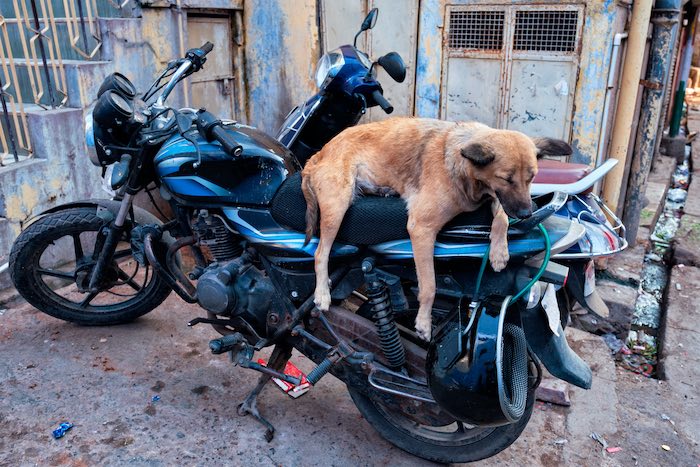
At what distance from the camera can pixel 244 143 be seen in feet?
9.19

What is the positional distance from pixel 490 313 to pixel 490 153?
623mm

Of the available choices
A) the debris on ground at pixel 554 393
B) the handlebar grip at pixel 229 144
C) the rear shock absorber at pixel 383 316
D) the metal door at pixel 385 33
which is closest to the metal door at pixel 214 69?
the metal door at pixel 385 33

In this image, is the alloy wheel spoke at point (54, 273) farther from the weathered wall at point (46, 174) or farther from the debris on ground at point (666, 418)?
the debris on ground at point (666, 418)

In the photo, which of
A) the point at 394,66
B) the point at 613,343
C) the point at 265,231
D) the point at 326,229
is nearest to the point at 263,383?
the point at 265,231

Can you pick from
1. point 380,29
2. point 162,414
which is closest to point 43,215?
point 162,414

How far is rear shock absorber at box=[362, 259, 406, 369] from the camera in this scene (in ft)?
8.48

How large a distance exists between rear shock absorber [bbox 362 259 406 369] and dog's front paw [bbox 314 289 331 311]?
0.19 metres

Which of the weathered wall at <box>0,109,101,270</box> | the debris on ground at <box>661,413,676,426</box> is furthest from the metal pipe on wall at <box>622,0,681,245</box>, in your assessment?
the weathered wall at <box>0,109,101,270</box>

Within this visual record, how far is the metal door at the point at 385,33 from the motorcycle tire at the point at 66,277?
2.89 metres

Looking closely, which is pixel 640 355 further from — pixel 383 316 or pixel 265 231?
pixel 265 231

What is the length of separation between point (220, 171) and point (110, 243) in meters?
1.00

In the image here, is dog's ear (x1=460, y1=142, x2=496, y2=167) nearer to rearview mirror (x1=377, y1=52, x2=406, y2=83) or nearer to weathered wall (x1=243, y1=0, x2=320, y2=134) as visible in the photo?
rearview mirror (x1=377, y1=52, x2=406, y2=83)

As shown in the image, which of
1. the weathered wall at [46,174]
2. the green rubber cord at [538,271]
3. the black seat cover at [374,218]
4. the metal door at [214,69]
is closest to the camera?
the green rubber cord at [538,271]

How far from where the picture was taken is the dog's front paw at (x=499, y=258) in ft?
7.58
